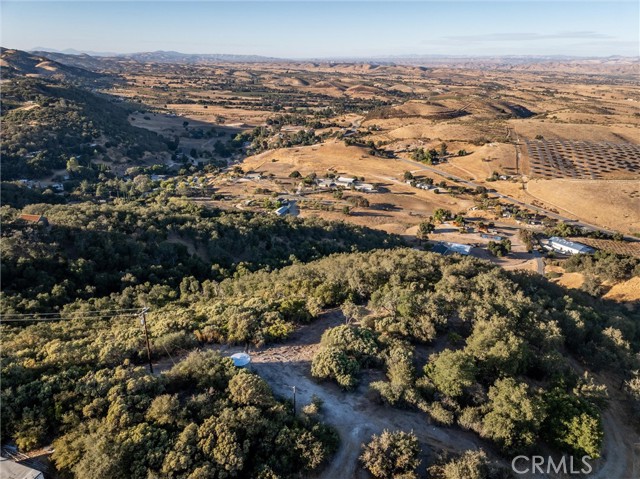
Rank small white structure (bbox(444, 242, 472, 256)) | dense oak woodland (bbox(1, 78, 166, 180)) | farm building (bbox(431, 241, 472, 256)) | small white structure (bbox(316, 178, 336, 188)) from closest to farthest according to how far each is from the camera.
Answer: farm building (bbox(431, 241, 472, 256))
small white structure (bbox(444, 242, 472, 256))
dense oak woodland (bbox(1, 78, 166, 180))
small white structure (bbox(316, 178, 336, 188))

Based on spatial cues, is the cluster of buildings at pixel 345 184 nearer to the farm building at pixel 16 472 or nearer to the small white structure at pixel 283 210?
the small white structure at pixel 283 210

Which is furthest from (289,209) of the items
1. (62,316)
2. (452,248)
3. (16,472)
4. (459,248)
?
(16,472)

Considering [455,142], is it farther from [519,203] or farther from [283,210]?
[283,210]

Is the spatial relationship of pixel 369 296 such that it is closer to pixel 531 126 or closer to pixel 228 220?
pixel 228 220

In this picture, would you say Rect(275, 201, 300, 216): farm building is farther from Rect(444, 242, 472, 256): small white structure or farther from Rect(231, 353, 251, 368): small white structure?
Rect(231, 353, 251, 368): small white structure

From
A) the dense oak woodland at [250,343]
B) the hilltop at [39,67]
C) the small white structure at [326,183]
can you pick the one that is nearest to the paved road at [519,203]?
the small white structure at [326,183]

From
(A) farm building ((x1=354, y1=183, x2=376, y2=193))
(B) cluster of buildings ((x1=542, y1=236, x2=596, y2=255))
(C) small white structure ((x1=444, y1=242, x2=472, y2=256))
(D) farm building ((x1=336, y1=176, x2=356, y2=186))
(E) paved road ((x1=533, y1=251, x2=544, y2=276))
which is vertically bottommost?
(E) paved road ((x1=533, y1=251, x2=544, y2=276))

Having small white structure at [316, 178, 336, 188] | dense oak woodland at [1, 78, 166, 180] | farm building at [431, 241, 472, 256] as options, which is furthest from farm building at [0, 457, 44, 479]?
dense oak woodland at [1, 78, 166, 180]
